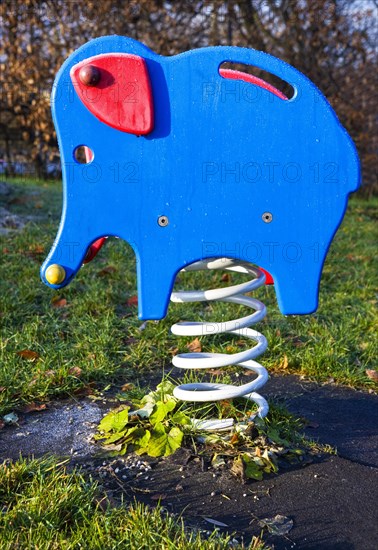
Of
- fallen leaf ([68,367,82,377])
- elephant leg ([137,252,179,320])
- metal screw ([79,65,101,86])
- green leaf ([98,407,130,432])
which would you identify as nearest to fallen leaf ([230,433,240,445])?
green leaf ([98,407,130,432])

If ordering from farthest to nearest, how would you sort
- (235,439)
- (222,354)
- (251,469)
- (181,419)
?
(222,354) < (181,419) < (235,439) < (251,469)

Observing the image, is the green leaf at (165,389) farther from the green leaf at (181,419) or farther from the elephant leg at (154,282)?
the elephant leg at (154,282)

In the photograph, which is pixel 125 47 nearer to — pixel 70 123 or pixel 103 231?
pixel 70 123

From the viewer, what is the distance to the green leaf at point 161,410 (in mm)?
2576

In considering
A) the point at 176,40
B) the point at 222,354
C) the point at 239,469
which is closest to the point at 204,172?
the point at 222,354

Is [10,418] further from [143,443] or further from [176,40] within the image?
[176,40]

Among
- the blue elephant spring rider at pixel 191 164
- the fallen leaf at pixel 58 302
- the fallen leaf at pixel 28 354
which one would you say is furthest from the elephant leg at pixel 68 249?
the fallen leaf at pixel 58 302

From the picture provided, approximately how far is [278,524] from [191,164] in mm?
1267

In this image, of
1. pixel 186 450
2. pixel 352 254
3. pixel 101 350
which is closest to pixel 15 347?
pixel 101 350

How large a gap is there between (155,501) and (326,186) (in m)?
1.27

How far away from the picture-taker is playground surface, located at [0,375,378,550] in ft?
6.69

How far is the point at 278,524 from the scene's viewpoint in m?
2.05

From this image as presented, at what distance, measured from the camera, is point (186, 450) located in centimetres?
248

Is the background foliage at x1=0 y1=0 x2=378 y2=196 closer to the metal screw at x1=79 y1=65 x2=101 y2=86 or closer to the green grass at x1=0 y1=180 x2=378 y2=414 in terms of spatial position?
the green grass at x1=0 y1=180 x2=378 y2=414
